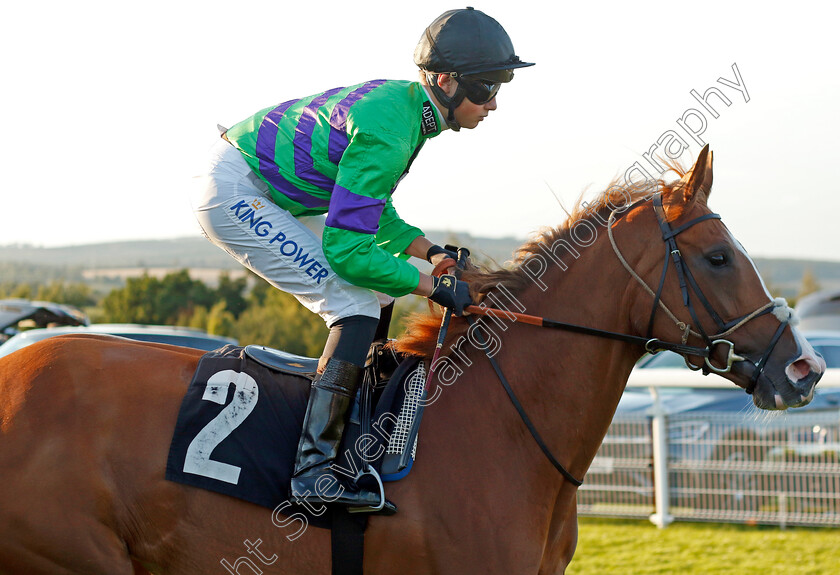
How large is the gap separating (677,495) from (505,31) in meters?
5.11

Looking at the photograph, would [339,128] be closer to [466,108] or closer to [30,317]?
[466,108]

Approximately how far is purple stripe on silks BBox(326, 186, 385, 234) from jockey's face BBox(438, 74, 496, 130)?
0.58 m

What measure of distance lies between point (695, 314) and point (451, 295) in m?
0.83

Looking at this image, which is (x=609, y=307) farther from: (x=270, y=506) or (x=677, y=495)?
(x=677, y=495)

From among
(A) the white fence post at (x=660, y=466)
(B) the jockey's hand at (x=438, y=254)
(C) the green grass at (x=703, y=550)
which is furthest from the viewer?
(A) the white fence post at (x=660, y=466)

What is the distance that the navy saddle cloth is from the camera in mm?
2520

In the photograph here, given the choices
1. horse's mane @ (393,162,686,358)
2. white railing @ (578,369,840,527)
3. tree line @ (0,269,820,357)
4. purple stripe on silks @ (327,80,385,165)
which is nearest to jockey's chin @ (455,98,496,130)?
purple stripe on silks @ (327,80,385,165)

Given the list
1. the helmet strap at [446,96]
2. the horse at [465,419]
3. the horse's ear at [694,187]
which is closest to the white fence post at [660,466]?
the horse at [465,419]

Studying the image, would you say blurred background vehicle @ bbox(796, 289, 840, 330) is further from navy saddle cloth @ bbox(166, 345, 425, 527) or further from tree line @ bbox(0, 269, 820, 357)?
navy saddle cloth @ bbox(166, 345, 425, 527)

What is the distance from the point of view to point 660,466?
6734mm

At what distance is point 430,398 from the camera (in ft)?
8.80

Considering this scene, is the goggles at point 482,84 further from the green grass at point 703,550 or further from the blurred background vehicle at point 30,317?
the blurred background vehicle at point 30,317

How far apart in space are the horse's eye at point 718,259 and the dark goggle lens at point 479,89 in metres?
1.00

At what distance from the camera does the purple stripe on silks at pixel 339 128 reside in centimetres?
274
